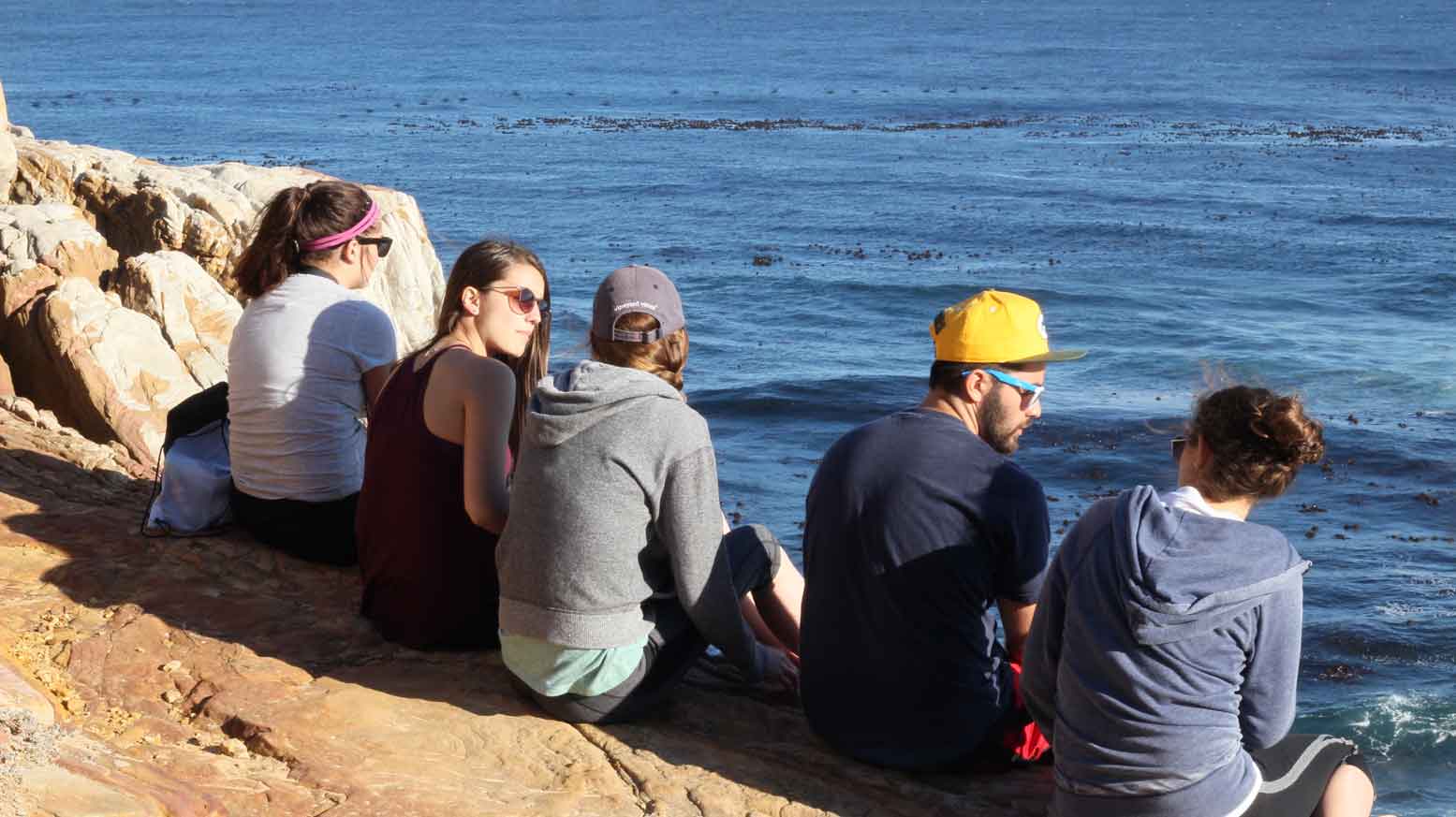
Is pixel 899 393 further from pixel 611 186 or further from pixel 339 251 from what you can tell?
pixel 611 186

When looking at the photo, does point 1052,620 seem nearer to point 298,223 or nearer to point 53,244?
point 298,223

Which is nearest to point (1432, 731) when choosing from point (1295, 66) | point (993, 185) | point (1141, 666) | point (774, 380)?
point (1141, 666)

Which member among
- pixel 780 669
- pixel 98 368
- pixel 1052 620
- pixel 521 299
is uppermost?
pixel 521 299

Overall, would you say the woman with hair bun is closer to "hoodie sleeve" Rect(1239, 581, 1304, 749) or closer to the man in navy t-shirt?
the man in navy t-shirt

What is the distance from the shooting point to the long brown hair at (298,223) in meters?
5.48

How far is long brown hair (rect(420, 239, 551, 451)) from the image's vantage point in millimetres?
4820

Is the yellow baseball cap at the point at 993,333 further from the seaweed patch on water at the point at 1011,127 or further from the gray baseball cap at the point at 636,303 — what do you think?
the seaweed patch on water at the point at 1011,127

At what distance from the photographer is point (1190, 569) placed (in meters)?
3.45

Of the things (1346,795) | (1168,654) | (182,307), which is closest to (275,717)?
(1168,654)

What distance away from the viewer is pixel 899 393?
20109mm

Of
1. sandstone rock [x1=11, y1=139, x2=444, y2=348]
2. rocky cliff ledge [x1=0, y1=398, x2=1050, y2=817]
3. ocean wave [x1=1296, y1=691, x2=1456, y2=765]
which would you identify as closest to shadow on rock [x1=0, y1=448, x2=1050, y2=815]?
rocky cliff ledge [x1=0, y1=398, x2=1050, y2=817]

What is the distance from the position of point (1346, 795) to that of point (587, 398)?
225cm

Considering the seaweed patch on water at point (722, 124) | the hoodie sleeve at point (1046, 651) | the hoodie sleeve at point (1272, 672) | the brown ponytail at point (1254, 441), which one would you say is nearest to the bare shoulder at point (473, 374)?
the hoodie sleeve at point (1046, 651)

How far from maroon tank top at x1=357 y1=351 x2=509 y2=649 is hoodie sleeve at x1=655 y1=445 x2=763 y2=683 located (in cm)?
85
